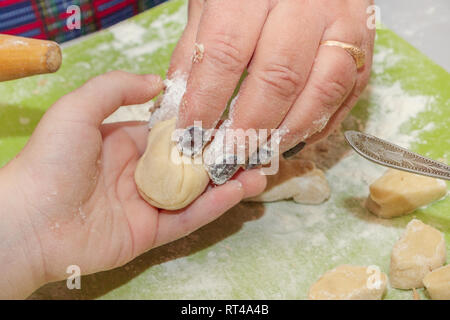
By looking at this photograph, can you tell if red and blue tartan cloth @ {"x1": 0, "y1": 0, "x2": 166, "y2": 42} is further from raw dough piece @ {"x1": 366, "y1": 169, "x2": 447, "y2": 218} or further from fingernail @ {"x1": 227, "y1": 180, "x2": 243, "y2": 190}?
raw dough piece @ {"x1": 366, "y1": 169, "x2": 447, "y2": 218}

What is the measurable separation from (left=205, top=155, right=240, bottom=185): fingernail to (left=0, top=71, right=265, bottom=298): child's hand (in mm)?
23

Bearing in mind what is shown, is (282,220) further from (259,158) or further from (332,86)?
(332,86)

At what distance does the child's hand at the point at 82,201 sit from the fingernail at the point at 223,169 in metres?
0.02

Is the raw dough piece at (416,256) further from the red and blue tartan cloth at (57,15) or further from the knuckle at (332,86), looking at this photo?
the red and blue tartan cloth at (57,15)

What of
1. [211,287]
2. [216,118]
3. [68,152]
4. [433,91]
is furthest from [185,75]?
[433,91]

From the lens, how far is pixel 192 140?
45.9 inches

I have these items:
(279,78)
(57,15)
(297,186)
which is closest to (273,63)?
(279,78)

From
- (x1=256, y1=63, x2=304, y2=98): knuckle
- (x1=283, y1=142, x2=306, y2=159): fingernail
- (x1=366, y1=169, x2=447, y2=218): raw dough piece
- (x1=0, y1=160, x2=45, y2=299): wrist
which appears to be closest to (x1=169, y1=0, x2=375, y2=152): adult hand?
(x1=256, y1=63, x2=304, y2=98): knuckle

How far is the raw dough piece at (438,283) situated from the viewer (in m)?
1.11

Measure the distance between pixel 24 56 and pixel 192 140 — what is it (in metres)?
0.38

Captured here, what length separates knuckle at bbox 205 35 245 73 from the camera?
1043 millimetres

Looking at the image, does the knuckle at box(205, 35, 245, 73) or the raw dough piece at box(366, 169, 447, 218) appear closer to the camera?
the knuckle at box(205, 35, 245, 73)

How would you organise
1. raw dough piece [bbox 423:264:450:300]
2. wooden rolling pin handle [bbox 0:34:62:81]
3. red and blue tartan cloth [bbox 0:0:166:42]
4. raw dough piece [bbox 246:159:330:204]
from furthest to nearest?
red and blue tartan cloth [bbox 0:0:166:42] → raw dough piece [bbox 246:159:330:204] → raw dough piece [bbox 423:264:450:300] → wooden rolling pin handle [bbox 0:34:62:81]

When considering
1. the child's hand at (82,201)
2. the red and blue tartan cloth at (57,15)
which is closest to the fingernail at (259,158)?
the child's hand at (82,201)
